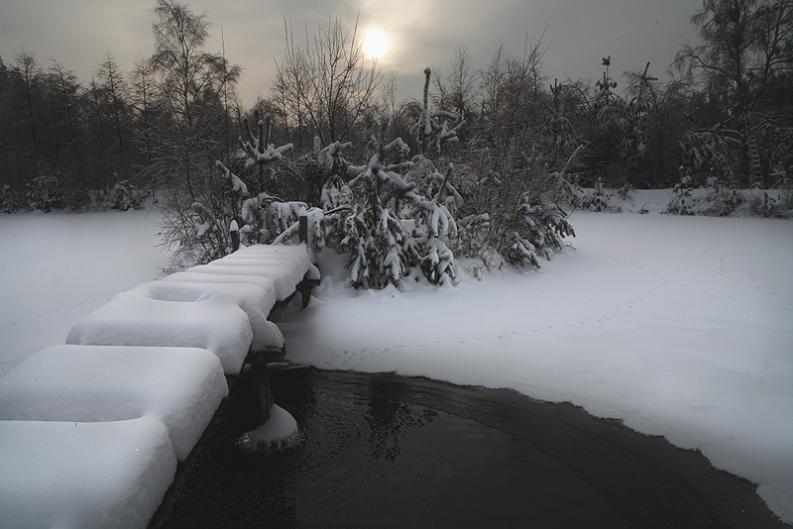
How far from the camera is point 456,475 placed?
3.59 meters

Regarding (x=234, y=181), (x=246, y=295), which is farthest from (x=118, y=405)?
(x=234, y=181)

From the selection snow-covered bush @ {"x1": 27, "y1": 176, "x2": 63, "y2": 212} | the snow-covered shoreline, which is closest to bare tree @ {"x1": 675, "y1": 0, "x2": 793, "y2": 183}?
the snow-covered shoreline

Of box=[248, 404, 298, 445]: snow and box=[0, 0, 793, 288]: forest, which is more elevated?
box=[0, 0, 793, 288]: forest

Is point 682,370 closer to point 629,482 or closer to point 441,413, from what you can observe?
point 629,482

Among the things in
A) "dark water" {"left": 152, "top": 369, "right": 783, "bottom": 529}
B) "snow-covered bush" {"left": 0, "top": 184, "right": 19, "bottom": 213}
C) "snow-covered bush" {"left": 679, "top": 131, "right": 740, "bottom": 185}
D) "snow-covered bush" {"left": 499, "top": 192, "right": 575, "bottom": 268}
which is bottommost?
"dark water" {"left": 152, "top": 369, "right": 783, "bottom": 529}

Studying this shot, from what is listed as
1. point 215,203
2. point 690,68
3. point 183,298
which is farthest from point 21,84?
point 690,68

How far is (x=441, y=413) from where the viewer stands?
177 inches

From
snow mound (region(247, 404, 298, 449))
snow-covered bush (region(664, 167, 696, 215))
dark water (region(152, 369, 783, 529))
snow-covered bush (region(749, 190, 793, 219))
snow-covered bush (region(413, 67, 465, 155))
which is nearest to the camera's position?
dark water (region(152, 369, 783, 529))

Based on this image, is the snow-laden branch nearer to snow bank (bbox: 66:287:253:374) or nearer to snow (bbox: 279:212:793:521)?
snow (bbox: 279:212:793:521)

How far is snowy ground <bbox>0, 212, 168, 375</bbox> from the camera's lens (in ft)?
22.4

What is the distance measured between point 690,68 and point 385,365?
80.8 feet

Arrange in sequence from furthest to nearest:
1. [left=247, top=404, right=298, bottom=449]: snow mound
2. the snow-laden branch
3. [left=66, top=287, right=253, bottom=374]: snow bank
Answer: the snow-laden branch
[left=247, top=404, right=298, bottom=449]: snow mound
[left=66, top=287, right=253, bottom=374]: snow bank

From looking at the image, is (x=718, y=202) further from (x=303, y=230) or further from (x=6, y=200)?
(x=6, y=200)

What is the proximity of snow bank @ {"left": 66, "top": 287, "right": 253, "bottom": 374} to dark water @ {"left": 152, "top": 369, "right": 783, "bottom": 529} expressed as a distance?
0.94 m
